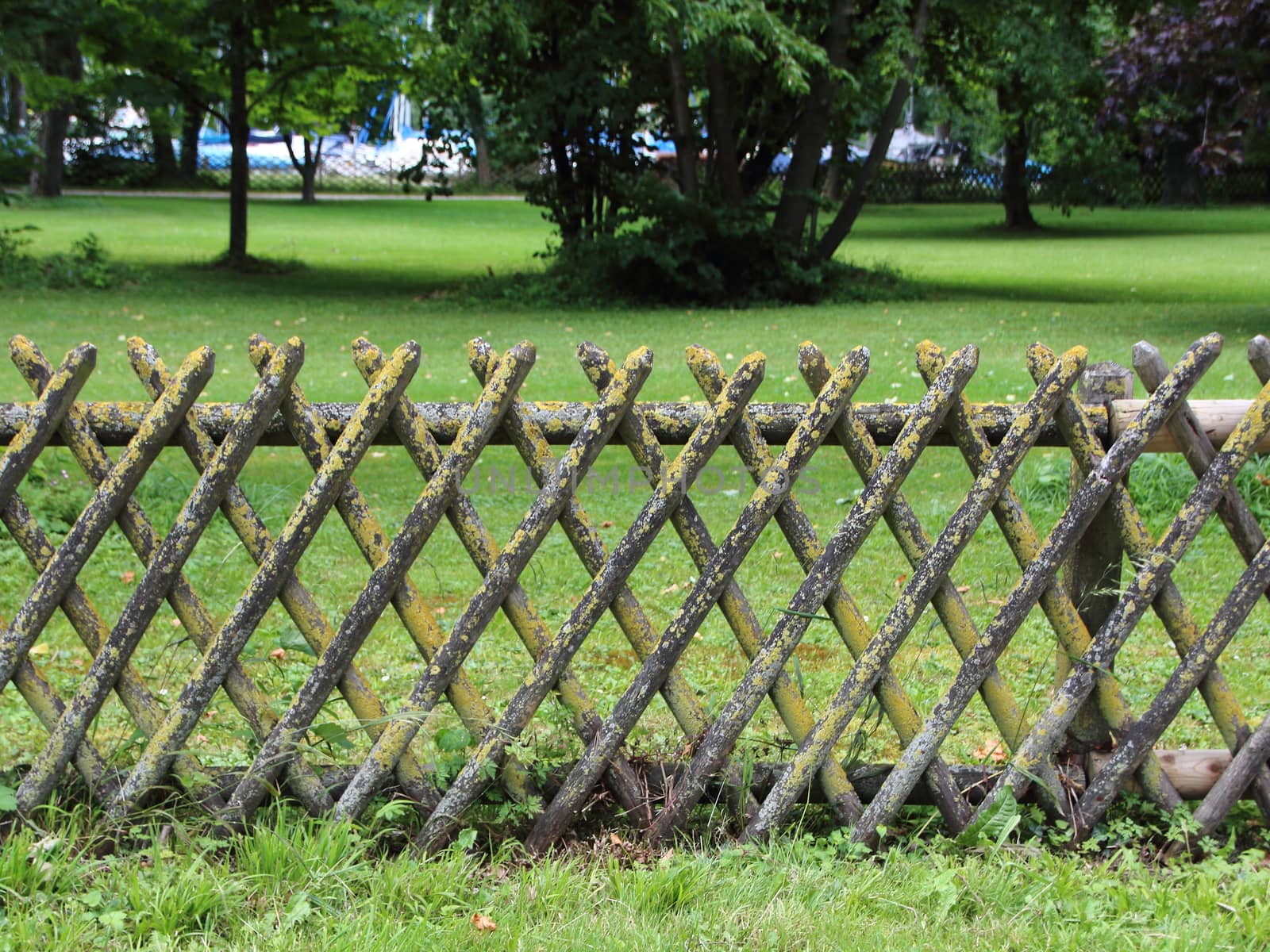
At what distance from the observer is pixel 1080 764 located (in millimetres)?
3283

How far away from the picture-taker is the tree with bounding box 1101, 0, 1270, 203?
12.7 meters

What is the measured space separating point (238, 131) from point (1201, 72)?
13804 millimetres

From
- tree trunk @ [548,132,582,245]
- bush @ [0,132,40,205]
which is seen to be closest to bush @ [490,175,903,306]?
tree trunk @ [548,132,582,245]

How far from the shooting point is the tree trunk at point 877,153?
1723 centimetres

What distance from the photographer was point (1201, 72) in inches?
529

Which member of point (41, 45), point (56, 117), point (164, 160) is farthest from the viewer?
point (164, 160)

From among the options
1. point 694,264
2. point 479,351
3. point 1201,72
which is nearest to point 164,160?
point 694,264

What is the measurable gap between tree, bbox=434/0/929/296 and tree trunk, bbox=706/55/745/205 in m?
0.02

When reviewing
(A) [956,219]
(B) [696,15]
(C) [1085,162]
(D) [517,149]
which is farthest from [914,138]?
(B) [696,15]

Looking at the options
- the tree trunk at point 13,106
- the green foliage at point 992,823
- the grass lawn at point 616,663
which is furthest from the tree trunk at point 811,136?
the green foliage at point 992,823

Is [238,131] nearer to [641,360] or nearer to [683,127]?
[683,127]

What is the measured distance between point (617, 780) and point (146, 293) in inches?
630

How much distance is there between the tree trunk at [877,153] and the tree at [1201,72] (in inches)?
99.3

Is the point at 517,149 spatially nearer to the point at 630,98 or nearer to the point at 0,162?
the point at 630,98
